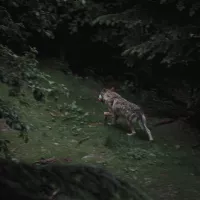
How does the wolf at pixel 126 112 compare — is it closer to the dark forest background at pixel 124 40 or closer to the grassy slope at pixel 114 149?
the grassy slope at pixel 114 149

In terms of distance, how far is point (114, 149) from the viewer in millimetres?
9234

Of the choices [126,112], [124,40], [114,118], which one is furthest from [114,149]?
[124,40]

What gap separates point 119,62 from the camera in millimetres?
16156

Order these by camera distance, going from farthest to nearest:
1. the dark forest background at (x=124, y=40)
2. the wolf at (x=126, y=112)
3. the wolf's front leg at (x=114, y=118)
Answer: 1. the wolf's front leg at (x=114, y=118)
2. the wolf at (x=126, y=112)
3. the dark forest background at (x=124, y=40)

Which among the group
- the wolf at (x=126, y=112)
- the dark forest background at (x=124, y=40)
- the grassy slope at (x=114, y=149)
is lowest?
the grassy slope at (x=114, y=149)

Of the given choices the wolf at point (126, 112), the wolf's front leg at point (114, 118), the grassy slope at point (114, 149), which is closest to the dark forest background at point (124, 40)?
the wolf at point (126, 112)

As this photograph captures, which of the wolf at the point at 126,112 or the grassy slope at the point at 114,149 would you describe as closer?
the grassy slope at the point at 114,149

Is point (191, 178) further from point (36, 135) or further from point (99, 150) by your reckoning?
point (36, 135)

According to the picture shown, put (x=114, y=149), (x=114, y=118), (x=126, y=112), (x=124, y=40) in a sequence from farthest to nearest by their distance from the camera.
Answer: (x=114, y=118) → (x=126, y=112) → (x=124, y=40) → (x=114, y=149)

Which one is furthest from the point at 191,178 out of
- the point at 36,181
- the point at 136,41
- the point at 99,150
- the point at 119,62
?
the point at 119,62

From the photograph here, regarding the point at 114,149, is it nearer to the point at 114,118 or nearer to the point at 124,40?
the point at 114,118

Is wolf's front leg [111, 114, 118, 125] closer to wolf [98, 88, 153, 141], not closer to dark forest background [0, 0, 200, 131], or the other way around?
wolf [98, 88, 153, 141]

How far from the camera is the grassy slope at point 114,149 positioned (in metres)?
7.99

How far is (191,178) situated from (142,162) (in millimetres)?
995
